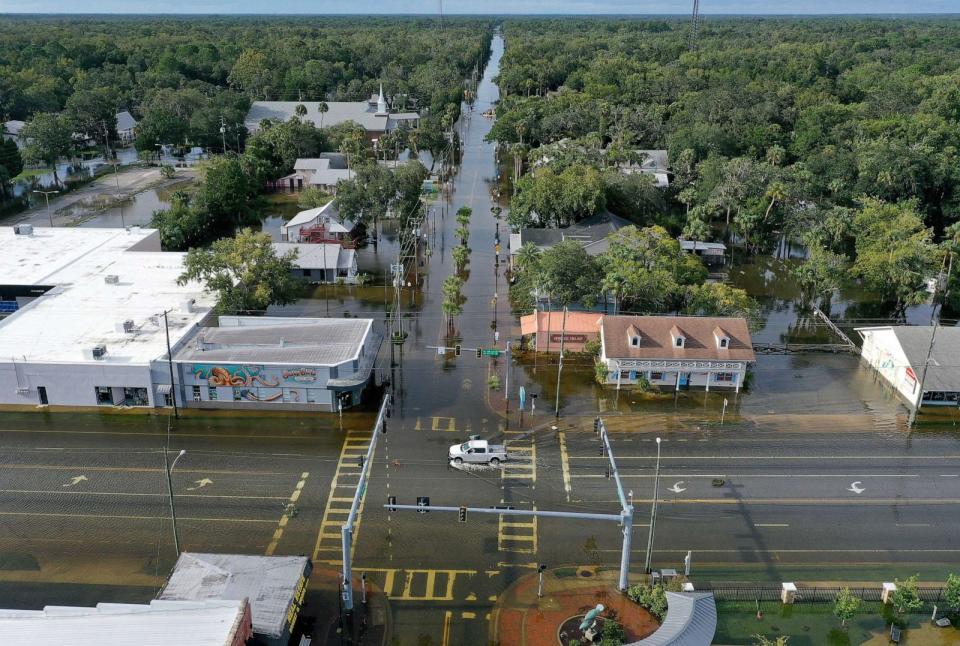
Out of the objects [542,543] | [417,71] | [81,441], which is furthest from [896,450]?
[417,71]

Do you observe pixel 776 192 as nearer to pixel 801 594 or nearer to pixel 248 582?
pixel 801 594

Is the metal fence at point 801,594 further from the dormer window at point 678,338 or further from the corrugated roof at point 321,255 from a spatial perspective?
the corrugated roof at point 321,255

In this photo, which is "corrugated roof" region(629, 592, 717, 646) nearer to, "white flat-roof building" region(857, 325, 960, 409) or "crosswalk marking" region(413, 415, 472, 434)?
"crosswalk marking" region(413, 415, 472, 434)

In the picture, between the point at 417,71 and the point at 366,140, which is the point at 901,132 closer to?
the point at 366,140

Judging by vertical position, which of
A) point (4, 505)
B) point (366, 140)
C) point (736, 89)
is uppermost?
point (736, 89)

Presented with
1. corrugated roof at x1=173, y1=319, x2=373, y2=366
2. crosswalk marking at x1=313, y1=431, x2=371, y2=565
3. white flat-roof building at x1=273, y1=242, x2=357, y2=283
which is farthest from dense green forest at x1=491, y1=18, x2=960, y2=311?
crosswalk marking at x1=313, y1=431, x2=371, y2=565

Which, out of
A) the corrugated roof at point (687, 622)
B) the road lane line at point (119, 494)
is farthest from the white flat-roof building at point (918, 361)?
the road lane line at point (119, 494)
